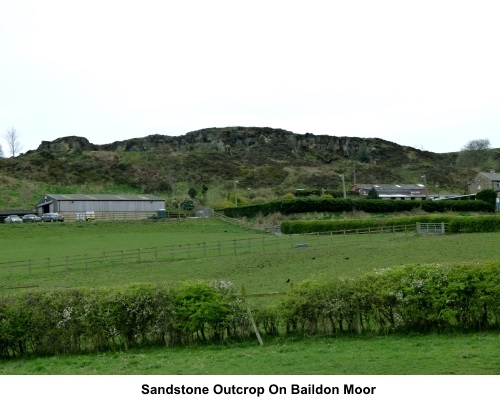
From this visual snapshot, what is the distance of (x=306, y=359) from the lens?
42.3 ft

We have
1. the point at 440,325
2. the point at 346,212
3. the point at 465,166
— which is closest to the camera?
the point at 440,325

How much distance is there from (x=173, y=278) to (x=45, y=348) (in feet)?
53.9

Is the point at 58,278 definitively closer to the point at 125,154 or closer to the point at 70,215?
the point at 70,215

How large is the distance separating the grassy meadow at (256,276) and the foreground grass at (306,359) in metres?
0.02

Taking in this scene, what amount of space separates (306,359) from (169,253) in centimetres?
3220

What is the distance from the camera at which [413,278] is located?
15.4 m

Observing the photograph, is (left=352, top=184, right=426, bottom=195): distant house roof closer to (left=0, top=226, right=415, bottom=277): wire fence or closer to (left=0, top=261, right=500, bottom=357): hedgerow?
(left=0, top=226, right=415, bottom=277): wire fence

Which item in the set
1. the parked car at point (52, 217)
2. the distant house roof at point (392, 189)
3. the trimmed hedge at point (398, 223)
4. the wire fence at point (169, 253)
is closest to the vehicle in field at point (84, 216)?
the parked car at point (52, 217)

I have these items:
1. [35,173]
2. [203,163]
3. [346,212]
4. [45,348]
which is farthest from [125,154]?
[45,348]

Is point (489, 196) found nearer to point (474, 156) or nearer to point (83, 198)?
point (83, 198)

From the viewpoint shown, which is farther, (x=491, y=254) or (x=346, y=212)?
(x=346, y=212)

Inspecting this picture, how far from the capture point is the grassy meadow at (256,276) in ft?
40.6

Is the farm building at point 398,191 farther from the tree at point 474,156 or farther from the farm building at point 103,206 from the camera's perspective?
the tree at point 474,156

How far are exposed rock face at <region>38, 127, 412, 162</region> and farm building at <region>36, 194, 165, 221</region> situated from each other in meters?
73.7
